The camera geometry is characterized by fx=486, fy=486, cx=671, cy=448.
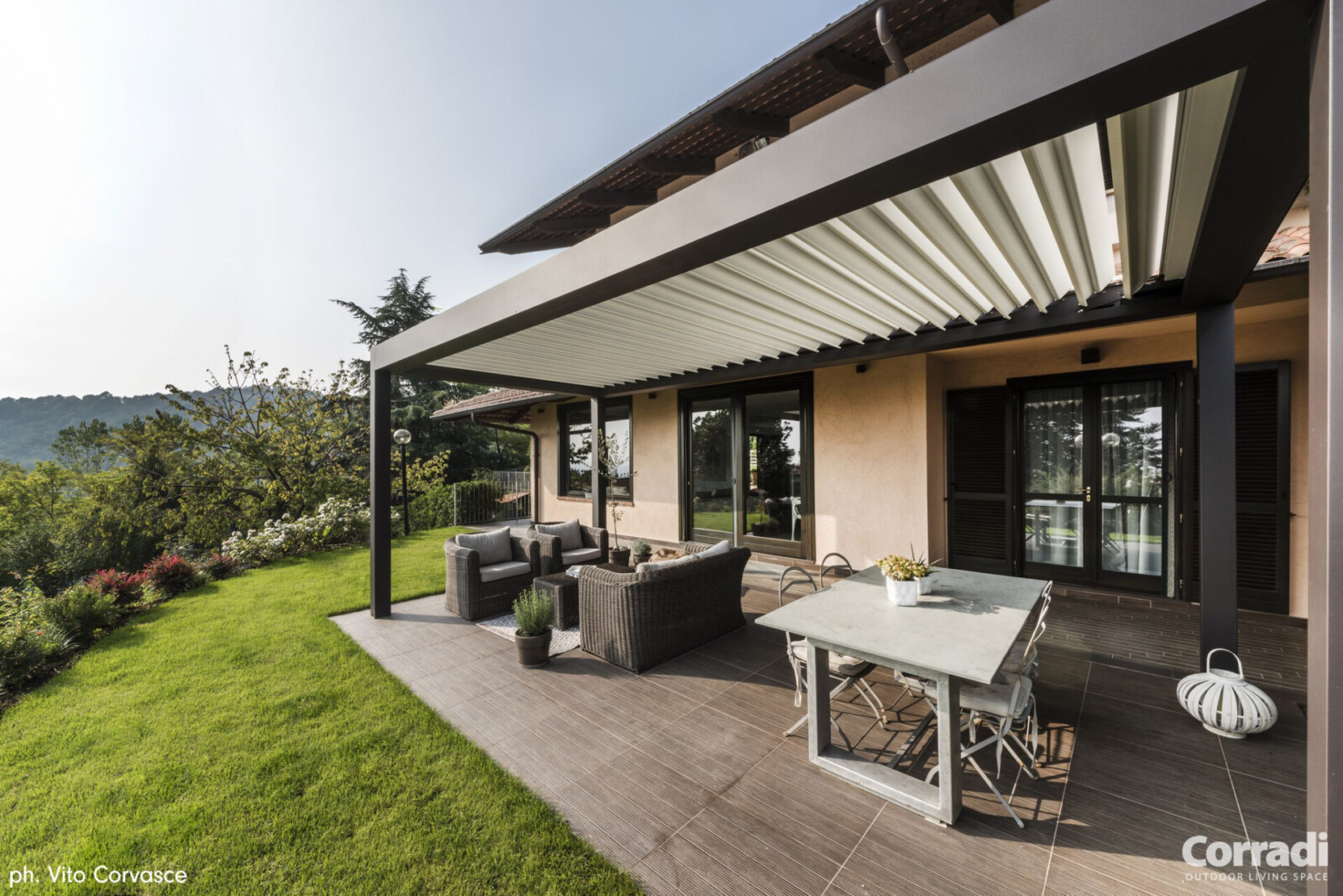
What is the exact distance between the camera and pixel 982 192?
240cm

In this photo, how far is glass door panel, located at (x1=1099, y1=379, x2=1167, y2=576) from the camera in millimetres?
5176

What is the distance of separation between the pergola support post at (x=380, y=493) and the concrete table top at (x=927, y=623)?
455cm

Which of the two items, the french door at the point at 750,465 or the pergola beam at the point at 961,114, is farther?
the french door at the point at 750,465

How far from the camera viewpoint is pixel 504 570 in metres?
5.47

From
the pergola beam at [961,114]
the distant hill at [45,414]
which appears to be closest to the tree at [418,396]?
the pergola beam at [961,114]

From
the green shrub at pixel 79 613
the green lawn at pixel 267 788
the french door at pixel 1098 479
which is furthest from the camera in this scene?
the french door at pixel 1098 479

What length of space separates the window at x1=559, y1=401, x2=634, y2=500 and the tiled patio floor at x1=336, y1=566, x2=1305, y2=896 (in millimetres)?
5755

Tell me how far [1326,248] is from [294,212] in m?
10.7

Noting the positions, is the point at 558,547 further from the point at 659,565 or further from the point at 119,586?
the point at 119,586

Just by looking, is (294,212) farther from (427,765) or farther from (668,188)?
(427,765)

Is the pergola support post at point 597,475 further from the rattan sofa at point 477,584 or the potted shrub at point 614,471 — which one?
the rattan sofa at point 477,584

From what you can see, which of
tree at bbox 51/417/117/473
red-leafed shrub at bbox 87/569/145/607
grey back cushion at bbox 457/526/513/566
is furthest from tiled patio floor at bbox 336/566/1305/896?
tree at bbox 51/417/117/473

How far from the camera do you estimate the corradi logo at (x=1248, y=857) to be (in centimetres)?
194

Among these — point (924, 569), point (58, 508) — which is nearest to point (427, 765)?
point (924, 569)
